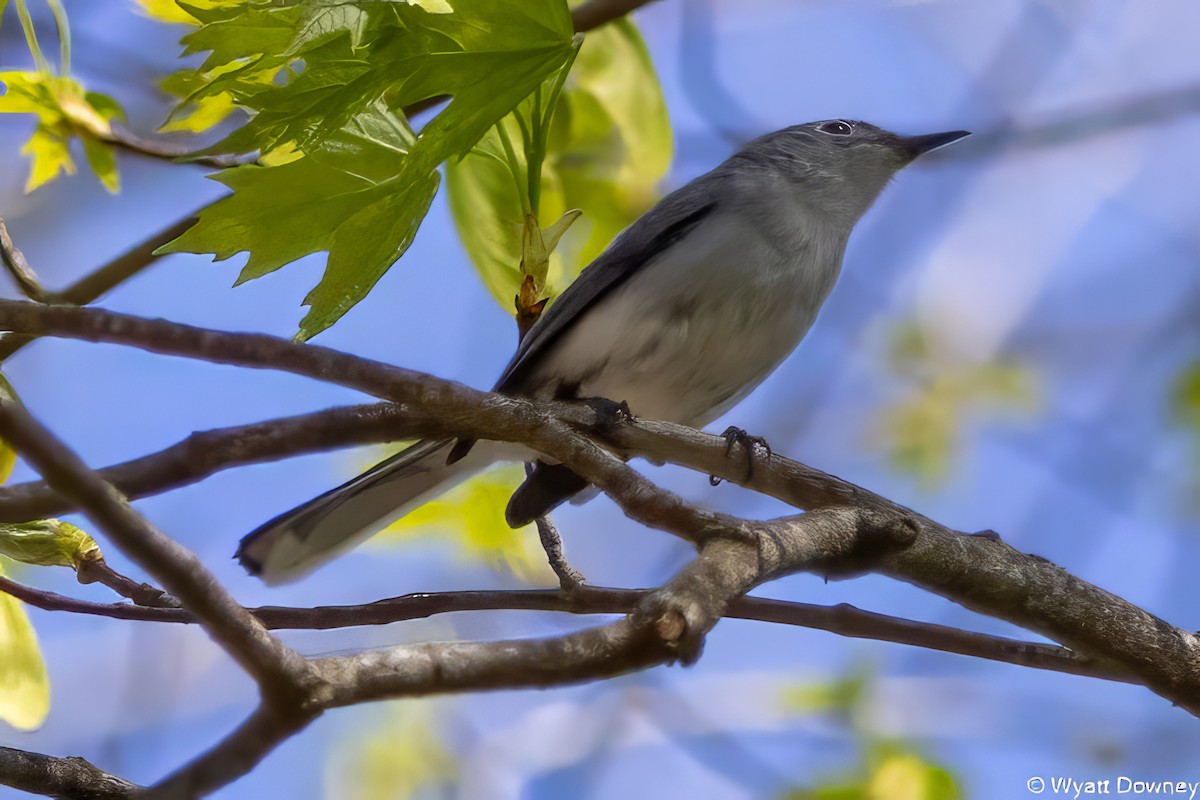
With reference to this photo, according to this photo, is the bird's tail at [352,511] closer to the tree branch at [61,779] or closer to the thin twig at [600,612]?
the thin twig at [600,612]

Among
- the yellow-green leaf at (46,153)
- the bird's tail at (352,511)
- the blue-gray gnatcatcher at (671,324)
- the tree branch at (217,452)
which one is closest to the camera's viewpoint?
the tree branch at (217,452)

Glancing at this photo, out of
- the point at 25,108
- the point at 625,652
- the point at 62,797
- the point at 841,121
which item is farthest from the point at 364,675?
the point at 841,121

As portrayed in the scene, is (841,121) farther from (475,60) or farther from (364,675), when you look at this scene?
(364,675)

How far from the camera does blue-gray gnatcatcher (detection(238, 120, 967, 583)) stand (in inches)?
86.1

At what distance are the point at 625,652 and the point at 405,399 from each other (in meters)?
0.44

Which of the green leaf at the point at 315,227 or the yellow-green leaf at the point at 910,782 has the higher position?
the green leaf at the point at 315,227

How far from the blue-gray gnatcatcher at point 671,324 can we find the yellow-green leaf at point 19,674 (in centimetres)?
61

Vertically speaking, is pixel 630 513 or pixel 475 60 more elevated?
pixel 475 60

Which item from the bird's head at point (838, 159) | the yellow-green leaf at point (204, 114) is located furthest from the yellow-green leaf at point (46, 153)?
the bird's head at point (838, 159)

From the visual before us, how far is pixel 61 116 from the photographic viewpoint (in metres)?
1.96

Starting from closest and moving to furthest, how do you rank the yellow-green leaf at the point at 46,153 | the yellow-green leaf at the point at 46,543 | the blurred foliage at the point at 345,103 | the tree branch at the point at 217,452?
1. the tree branch at the point at 217,452
2. the blurred foliage at the point at 345,103
3. the yellow-green leaf at the point at 46,543
4. the yellow-green leaf at the point at 46,153

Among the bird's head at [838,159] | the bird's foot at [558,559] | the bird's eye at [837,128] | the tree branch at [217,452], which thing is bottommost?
the tree branch at [217,452]

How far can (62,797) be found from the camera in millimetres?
1160

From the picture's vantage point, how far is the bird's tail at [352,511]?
1.84 meters
